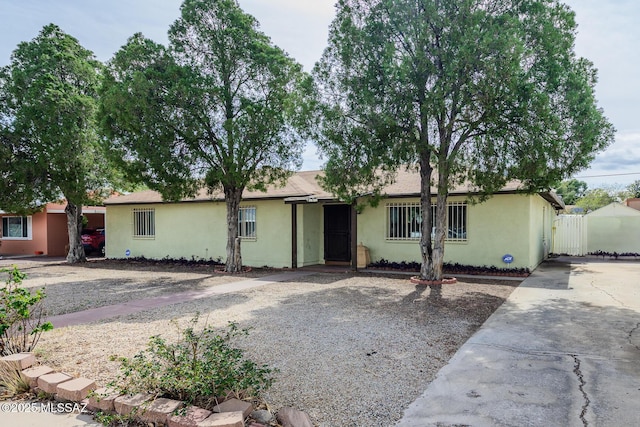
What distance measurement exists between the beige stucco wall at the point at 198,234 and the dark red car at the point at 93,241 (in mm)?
3139

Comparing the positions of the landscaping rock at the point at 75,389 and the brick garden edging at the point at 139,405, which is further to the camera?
the landscaping rock at the point at 75,389

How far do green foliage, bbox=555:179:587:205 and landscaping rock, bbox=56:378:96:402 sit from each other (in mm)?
45732

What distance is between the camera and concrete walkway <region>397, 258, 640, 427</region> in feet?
11.3

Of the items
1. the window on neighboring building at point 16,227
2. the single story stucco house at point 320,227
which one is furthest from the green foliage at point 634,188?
the window on neighboring building at point 16,227

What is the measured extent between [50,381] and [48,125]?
14.7m

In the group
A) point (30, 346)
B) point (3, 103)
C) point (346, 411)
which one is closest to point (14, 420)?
point (30, 346)

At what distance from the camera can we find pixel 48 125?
1536 centimetres

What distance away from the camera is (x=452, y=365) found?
185 inches

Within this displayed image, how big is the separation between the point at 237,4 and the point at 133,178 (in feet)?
20.3

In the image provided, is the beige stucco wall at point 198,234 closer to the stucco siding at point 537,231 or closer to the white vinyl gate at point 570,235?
the stucco siding at point 537,231

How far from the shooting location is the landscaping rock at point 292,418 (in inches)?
127

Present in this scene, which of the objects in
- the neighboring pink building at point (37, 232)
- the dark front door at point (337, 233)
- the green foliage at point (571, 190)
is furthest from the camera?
the green foliage at point (571, 190)

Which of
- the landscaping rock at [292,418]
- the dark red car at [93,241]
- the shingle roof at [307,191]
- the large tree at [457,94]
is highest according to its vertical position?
the large tree at [457,94]

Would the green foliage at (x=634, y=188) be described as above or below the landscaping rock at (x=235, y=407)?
above
